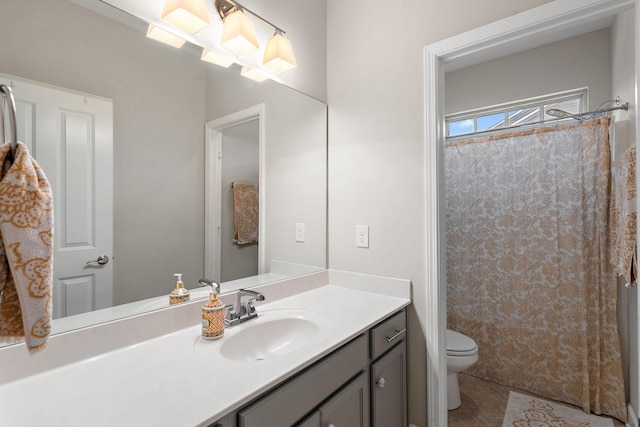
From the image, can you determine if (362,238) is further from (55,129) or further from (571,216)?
(571,216)

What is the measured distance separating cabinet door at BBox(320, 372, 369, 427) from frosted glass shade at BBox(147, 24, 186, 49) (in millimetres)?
1363

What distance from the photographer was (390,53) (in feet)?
5.27

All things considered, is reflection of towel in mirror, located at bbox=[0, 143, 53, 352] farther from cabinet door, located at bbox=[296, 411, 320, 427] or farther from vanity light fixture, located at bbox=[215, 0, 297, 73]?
vanity light fixture, located at bbox=[215, 0, 297, 73]

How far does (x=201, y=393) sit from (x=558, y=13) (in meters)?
1.74

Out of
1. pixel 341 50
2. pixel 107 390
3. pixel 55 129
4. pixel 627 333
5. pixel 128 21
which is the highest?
pixel 341 50

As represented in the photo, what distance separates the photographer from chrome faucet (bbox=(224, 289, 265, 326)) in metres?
1.19

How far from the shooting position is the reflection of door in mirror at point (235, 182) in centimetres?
139

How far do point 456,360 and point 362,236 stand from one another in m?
1.00

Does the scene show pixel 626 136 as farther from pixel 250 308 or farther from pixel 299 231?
pixel 250 308

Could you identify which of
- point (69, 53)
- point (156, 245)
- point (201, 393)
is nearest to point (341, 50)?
point (69, 53)

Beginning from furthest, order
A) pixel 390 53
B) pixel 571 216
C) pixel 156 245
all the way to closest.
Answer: pixel 571 216, pixel 390 53, pixel 156 245

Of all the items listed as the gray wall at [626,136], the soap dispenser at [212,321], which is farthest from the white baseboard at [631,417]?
the soap dispenser at [212,321]

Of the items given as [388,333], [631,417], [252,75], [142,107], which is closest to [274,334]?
[388,333]

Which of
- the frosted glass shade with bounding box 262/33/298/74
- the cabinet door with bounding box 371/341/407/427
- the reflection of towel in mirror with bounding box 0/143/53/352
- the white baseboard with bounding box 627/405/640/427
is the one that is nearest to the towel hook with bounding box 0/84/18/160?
the reflection of towel in mirror with bounding box 0/143/53/352
